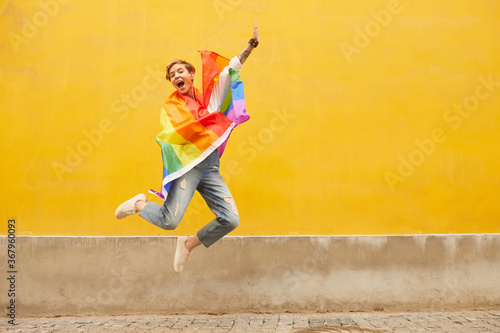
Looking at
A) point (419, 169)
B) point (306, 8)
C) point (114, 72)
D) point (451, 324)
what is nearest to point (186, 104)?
point (114, 72)

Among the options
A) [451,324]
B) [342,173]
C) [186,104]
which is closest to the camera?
[186,104]

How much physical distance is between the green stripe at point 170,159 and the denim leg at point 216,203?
0.26 metres

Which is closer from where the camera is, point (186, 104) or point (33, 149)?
point (186, 104)

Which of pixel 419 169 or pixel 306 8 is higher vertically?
pixel 306 8

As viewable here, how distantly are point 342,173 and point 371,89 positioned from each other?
39.9 inches

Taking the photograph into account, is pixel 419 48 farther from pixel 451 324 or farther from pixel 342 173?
pixel 451 324

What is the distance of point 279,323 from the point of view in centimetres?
471

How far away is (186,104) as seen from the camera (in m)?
3.88
